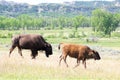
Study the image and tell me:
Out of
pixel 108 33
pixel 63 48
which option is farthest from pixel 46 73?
pixel 108 33

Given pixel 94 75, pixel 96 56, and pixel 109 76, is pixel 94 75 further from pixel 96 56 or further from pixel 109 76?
pixel 96 56

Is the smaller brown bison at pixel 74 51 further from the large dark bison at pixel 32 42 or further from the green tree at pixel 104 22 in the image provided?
the green tree at pixel 104 22

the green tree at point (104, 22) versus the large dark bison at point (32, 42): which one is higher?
the large dark bison at point (32, 42)

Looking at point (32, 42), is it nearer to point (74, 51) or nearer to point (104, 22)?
point (74, 51)

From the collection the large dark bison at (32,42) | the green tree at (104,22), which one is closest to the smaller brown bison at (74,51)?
the large dark bison at (32,42)

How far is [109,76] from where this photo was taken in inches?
669

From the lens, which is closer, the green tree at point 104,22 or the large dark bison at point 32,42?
the large dark bison at point 32,42

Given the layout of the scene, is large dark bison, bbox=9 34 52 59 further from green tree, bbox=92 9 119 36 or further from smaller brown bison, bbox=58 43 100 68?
green tree, bbox=92 9 119 36

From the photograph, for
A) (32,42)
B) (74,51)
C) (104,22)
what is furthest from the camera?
(104,22)

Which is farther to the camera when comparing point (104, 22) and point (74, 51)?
point (104, 22)

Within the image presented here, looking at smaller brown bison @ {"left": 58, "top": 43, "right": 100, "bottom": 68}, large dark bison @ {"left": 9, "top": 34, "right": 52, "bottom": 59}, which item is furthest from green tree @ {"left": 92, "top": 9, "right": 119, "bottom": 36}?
smaller brown bison @ {"left": 58, "top": 43, "right": 100, "bottom": 68}

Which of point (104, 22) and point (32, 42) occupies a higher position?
point (32, 42)

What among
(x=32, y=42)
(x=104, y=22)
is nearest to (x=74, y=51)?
(x=32, y=42)

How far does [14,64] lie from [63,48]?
324cm
